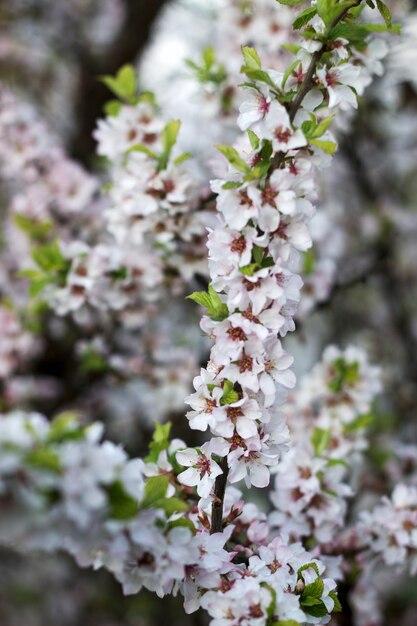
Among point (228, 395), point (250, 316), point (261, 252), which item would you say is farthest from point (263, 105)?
point (228, 395)

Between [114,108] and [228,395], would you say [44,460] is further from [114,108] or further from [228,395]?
[114,108]

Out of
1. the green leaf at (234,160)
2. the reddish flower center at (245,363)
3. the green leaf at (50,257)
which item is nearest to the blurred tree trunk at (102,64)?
the green leaf at (50,257)

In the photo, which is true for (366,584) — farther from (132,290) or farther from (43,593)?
(43,593)

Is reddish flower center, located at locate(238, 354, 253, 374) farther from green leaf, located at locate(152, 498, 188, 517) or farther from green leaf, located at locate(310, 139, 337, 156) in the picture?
green leaf, located at locate(310, 139, 337, 156)

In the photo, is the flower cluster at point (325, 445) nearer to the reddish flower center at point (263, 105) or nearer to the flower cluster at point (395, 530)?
the flower cluster at point (395, 530)

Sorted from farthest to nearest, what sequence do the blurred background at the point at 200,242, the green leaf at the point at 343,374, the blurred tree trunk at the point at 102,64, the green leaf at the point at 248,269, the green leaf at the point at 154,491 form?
the blurred tree trunk at the point at 102,64 → the blurred background at the point at 200,242 → the green leaf at the point at 343,374 → the green leaf at the point at 248,269 → the green leaf at the point at 154,491
